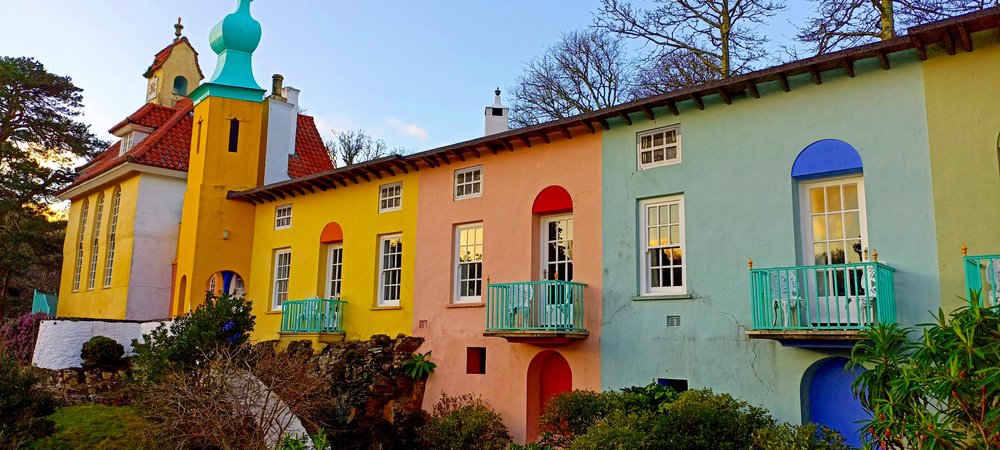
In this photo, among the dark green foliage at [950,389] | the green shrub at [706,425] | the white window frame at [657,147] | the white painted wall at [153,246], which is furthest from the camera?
the white painted wall at [153,246]

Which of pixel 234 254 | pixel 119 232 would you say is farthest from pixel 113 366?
pixel 119 232

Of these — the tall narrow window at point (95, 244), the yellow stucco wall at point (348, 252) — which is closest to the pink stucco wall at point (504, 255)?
the yellow stucco wall at point (348, 252)

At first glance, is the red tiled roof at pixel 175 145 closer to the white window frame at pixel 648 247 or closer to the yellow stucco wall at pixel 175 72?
the yellow stucco wall at pixel 175 72

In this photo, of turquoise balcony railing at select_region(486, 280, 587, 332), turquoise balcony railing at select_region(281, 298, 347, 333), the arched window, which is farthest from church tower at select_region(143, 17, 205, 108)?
turquoise balcony railing at select_region(486, 280, 587, 332)

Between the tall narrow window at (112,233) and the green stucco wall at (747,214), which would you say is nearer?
the green stucco wall at (747,214)

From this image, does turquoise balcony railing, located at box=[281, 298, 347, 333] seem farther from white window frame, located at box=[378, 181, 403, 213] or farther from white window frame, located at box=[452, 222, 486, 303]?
white window frame, located at box=[452, 222, 486, 303]

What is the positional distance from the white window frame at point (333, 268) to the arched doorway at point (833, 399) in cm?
1191

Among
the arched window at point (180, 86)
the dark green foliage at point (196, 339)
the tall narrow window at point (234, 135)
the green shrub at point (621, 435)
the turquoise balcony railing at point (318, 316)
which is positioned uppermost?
the arched window at point (180, 86)

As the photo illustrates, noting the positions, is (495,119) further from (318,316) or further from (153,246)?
(153,246)

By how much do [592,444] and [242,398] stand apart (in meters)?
5.60

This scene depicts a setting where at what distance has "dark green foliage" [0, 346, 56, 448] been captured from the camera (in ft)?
37.2

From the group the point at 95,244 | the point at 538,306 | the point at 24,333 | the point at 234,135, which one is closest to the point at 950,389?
the point at 538,306

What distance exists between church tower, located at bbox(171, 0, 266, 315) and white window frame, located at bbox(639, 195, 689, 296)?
13075mm

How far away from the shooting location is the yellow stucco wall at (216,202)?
2155cm
